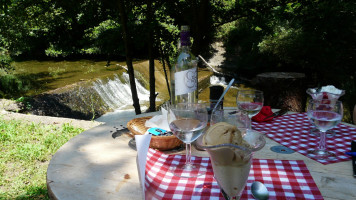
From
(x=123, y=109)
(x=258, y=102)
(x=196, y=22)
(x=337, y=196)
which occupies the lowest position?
(x=123, y=109)

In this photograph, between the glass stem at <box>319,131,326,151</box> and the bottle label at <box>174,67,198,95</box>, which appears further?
the bottle label at <box>174,67,198,95</box>

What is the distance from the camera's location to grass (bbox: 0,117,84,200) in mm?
2598

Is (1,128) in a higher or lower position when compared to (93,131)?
lower

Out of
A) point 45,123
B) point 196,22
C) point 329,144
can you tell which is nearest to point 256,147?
point 329,144

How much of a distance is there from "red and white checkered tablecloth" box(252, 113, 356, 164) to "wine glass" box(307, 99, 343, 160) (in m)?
0.04

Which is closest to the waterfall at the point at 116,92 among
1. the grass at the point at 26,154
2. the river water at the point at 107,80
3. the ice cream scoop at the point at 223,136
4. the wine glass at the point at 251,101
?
the river water at the point at 107,80

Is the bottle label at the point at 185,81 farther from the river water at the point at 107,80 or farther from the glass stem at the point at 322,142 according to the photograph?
the river water at the point at 107,80

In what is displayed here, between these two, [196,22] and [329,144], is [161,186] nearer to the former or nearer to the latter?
[329,144]

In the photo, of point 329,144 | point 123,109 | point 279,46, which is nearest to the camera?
point 329,144

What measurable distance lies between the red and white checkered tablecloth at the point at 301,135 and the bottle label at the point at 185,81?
1.43 feet

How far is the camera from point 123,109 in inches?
259

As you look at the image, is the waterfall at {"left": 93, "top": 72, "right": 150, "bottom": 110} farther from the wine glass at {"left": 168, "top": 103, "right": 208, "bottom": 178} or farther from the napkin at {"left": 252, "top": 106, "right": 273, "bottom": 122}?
the wine glass at {"left": 168, "top": 103, "right": 208, "bottom": 178}

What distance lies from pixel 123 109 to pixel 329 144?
18.3ft

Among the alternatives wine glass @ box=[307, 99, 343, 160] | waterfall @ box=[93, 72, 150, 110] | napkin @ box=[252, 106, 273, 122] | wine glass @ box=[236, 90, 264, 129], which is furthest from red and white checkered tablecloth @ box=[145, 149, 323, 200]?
waterfall @ box=[93, 72, 150, 110]
